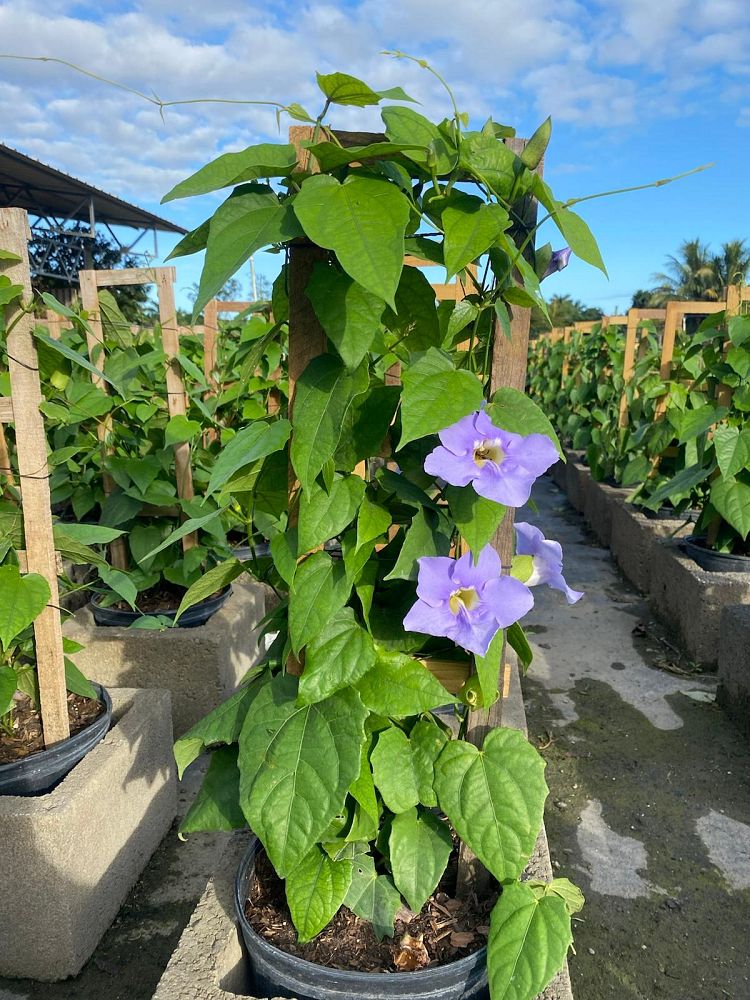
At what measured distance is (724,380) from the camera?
11.1ft

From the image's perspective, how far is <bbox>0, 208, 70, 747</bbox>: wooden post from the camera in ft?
5.48

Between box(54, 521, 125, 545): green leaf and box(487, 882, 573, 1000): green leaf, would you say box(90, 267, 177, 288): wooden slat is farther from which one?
box(487, 882, 573, 1000): green leaf

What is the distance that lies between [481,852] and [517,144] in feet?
3.24

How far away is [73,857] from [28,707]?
1.51 feet

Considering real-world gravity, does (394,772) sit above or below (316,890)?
above

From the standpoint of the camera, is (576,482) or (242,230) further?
(576,482)

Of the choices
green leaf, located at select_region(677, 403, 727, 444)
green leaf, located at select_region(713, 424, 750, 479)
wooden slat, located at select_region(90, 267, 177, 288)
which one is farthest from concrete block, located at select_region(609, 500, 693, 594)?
wooden slat, located at select_region(90, 267, 177, 288)

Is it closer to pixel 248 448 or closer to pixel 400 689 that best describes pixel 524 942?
pixel 400 689

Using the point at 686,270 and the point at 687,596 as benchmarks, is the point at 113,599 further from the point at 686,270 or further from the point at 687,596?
the point at 686,270

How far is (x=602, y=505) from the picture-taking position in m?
5.71

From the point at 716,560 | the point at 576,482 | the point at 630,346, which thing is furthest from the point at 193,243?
the point at 576,482

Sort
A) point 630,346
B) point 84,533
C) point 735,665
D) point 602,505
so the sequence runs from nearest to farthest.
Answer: point 84,533, point 735,665, point 602,505, point 630,346

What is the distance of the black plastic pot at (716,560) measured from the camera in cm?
348

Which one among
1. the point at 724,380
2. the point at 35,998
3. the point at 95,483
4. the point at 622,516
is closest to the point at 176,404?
the point at 95,483
